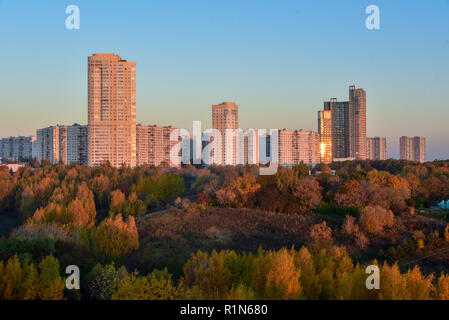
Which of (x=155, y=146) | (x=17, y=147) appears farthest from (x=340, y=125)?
(x=17, y=147)

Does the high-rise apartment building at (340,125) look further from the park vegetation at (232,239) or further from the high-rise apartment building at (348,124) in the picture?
the park vegetation at (232,239)

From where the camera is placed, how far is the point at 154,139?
71.8m

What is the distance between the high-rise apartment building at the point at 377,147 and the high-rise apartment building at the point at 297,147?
22.9 meters

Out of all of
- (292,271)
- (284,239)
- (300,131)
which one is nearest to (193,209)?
(284,239)

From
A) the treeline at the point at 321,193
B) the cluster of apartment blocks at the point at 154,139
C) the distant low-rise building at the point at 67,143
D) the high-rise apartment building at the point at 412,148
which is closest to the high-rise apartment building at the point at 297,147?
the cluster of apartment blocks at the point at 154,139

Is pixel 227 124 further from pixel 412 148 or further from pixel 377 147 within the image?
pixel 377 147

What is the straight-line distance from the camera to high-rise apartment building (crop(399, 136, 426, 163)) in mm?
97188

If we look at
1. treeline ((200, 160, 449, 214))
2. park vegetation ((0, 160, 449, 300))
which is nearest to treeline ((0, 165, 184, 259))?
park vegetation ((0, 160, 449, 300))

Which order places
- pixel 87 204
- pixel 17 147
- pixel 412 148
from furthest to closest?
pixel 412 148 → pixel 17 147 → pixel 87 204

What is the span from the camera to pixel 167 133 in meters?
74.9

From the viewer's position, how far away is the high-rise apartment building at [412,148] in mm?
97188

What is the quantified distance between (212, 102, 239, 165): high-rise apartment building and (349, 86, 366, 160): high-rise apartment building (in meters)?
25.2

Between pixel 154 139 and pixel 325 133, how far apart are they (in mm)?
38844
